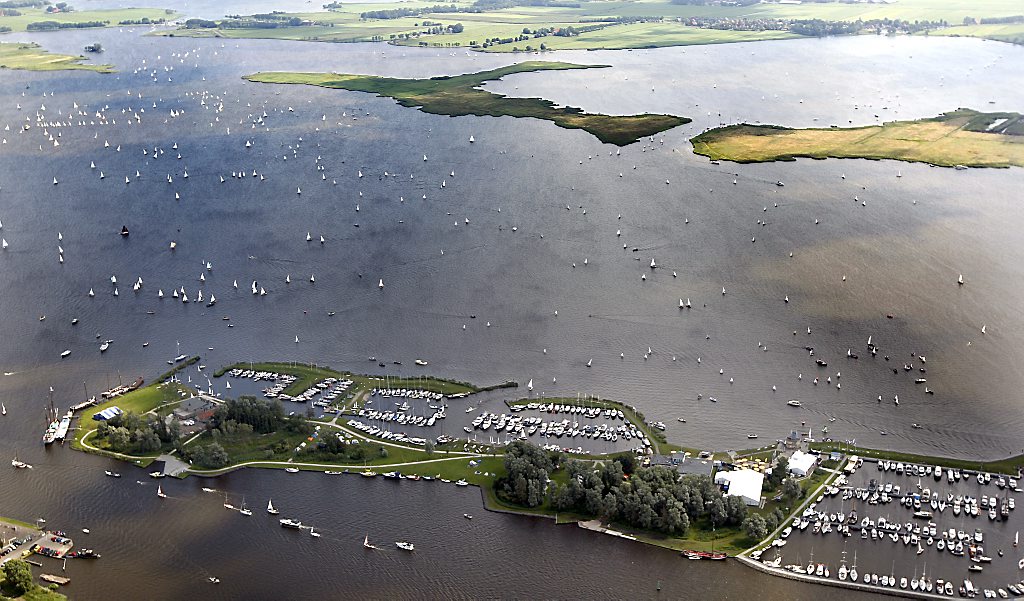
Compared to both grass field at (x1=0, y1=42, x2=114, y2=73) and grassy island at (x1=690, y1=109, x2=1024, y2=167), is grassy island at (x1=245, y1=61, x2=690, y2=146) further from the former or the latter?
grass field at (x1=0, y1=42, x2=114, y2=73)

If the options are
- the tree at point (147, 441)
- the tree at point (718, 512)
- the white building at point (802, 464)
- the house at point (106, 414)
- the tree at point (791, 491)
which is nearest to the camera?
the tree at point (718, 512)

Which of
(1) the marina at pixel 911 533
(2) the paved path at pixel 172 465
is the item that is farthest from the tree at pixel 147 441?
(1) the marina at pixel 911 533

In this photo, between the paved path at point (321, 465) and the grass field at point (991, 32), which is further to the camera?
the grass field at point (991, 32)

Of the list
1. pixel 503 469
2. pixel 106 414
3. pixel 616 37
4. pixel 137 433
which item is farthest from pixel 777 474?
pixel 616 37

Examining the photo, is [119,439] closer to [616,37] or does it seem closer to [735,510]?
[735,510]

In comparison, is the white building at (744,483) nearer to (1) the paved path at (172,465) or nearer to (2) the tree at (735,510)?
(2) the tree at (735,510)
